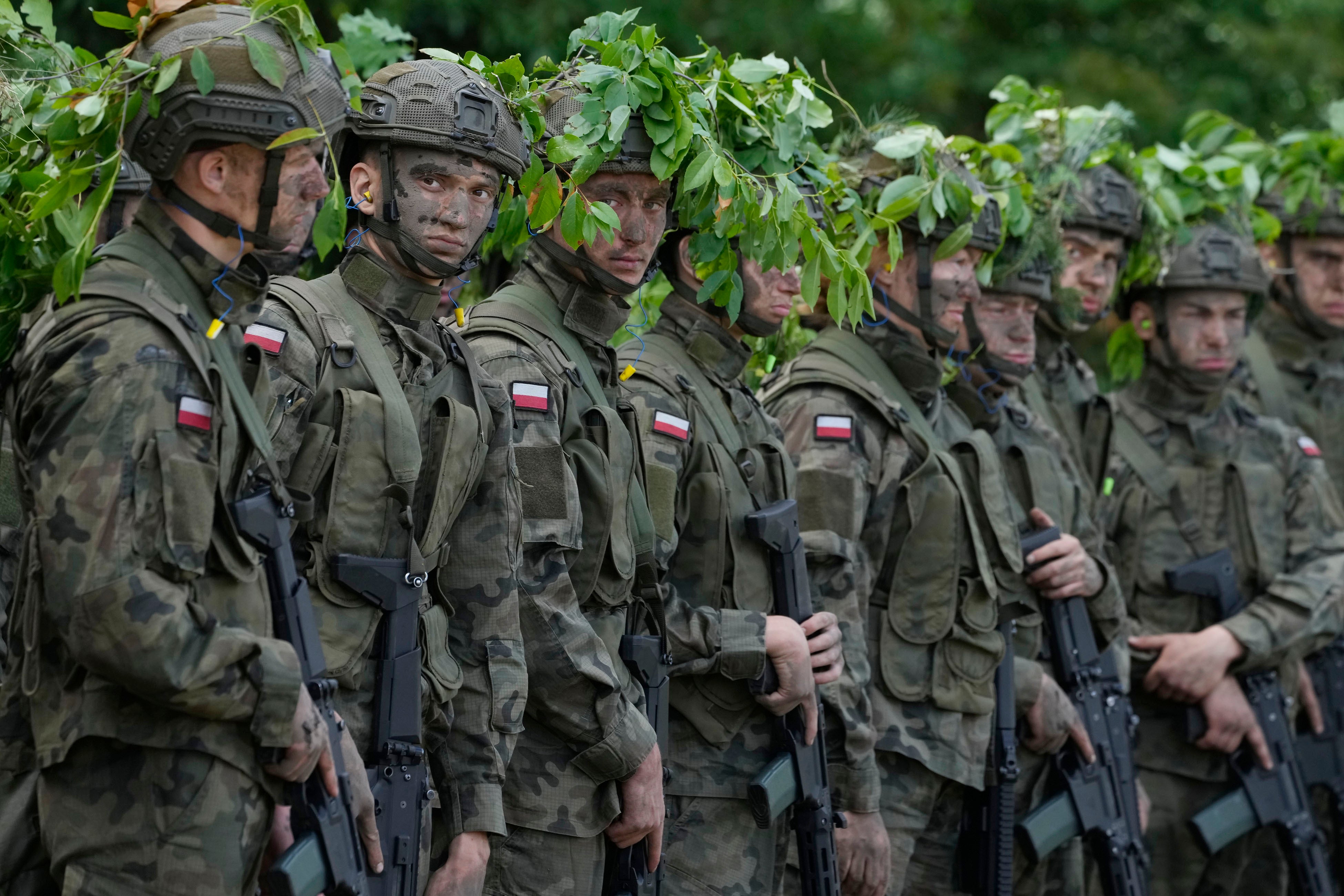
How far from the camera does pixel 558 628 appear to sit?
189 inches

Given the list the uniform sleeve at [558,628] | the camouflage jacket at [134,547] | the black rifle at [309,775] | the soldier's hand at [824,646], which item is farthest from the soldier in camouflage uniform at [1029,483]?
the camouflage jacket at [134,547]

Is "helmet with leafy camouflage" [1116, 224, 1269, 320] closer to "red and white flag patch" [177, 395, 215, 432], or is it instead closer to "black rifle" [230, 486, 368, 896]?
"black rifle" [230, 486, 368, 896]

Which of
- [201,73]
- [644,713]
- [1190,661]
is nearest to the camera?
[201,73]

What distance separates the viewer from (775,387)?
255 inches

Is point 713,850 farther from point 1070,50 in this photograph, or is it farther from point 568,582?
point 1070,50

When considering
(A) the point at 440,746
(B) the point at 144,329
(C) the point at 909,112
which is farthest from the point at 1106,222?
(B) the point at 144,329

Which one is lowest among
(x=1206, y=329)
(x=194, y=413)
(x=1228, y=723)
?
(x=1228, y=723)

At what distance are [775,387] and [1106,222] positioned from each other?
7.68 ft

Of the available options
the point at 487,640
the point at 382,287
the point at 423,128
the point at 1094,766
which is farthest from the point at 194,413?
the point at 1094,766

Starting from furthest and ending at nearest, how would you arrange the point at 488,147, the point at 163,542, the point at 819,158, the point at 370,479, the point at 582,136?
1. the point at 819,158
2. the point at 582,136
3. the point at 488,147
4. the point at 370,479
5. the point at 163,542

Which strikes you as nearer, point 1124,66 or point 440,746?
point 440,746

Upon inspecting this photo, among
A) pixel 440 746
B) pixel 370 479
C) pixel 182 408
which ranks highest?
pixel 182 408

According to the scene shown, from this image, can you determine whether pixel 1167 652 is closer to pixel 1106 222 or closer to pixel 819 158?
pixel 1106 222

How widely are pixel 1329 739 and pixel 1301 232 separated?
2690mm
